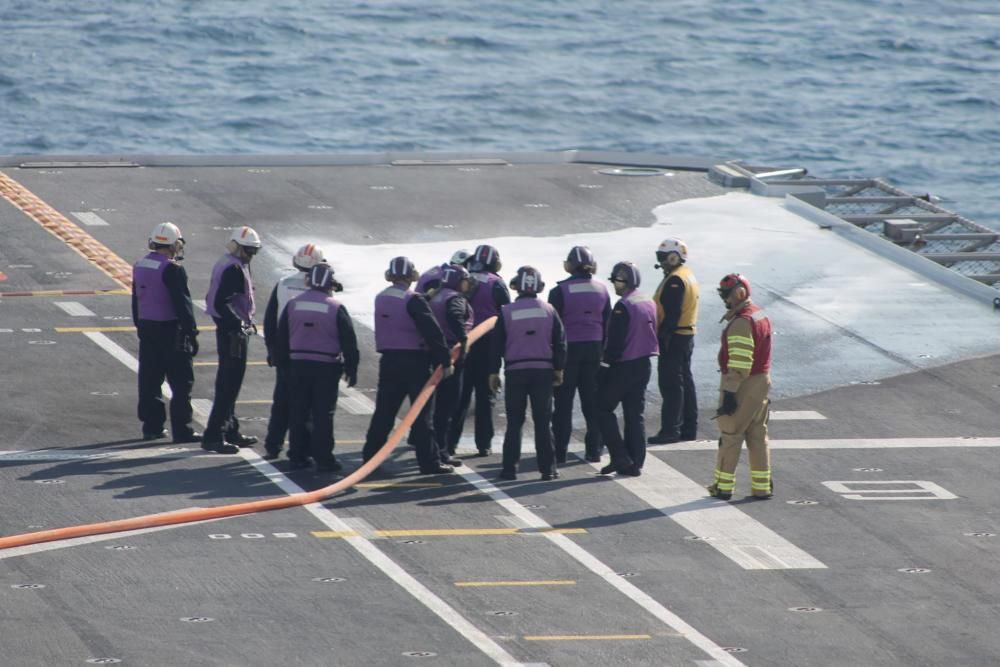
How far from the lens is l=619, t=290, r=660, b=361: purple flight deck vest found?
20.0 meters

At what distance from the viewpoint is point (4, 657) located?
1402cm

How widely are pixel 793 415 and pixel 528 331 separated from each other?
4569 mm

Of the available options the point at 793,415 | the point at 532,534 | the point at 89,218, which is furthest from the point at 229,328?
the point at 89,218

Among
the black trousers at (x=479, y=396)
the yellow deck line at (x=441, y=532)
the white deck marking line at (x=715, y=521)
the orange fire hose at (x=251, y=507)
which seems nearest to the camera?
the orange fire hose at (x=251, y=507)

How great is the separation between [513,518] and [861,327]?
392 inches

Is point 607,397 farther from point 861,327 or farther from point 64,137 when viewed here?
point 64,137

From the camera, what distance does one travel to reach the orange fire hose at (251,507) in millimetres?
16891

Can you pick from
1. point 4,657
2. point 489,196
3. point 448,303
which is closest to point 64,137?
point 489,196

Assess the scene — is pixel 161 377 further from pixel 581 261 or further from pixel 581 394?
pixel 581 261

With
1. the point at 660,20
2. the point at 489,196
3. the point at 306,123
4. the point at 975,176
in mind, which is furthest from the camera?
the point at 660,20

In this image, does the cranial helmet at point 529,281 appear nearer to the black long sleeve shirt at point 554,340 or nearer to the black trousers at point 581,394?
the black long sleeve shirt at point 554,340

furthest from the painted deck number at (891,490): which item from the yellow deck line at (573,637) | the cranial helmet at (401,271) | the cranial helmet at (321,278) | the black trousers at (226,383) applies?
the black trousers at (226,383)

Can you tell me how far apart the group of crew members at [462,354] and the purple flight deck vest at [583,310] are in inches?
→ 0.6

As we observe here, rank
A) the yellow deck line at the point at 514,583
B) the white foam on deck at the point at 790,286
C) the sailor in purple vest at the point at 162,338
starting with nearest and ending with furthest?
the yellow deck line at the point at 514,583 → the sailor in purple vest at the point at 162,338 → the white foam on deck at the point at 790,286
